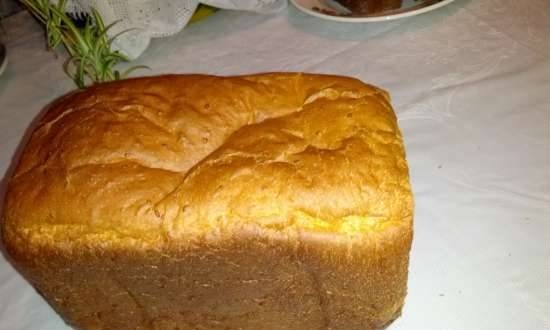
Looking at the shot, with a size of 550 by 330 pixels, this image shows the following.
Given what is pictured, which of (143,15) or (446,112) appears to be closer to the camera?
Answer: (446,112)

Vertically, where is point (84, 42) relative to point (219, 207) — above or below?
above

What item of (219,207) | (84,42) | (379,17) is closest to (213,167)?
(219,207)

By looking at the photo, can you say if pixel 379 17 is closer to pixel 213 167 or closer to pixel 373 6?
pixel 373 6

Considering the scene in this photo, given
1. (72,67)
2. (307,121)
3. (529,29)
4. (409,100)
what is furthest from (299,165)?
(72,67)

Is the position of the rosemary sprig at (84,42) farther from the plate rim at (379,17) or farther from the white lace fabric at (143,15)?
the plate rim at (379,17)

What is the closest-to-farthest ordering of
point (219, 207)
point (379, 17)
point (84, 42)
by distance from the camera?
point (219, 207) < point (84, 42) < point (379, 17)

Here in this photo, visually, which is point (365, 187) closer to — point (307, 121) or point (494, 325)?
point (307, 121)
